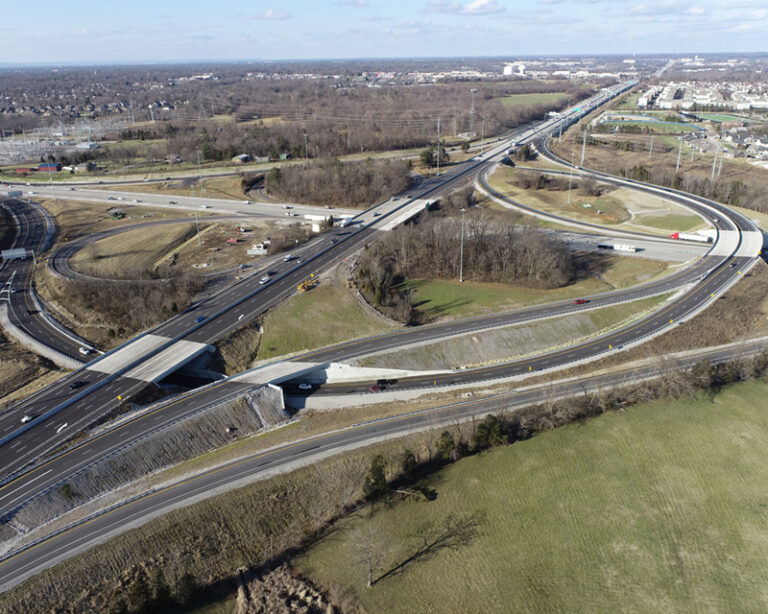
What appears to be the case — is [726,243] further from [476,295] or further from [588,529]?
[588,529]

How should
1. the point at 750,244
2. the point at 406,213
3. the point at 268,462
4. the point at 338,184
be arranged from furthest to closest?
1. the point at 338,184
2. the point at 406,213
3. the point at 750,244
4. the point at 268,462

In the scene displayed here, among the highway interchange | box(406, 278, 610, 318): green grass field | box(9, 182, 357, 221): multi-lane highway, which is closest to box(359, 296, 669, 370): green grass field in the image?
the highway interchange

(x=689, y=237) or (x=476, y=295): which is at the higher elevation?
(x=689, y=237)

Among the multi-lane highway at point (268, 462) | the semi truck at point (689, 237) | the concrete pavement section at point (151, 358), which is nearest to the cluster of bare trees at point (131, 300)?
the concrete pavement section at point (151, 358)

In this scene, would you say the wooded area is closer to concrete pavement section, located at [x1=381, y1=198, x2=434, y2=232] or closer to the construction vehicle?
the construction vehicle

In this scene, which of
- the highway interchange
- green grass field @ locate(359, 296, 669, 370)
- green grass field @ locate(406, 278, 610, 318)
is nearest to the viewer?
the highway interchange

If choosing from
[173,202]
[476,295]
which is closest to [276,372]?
[476,295]
